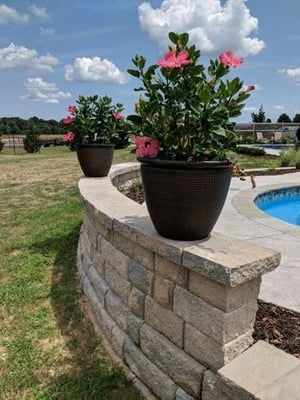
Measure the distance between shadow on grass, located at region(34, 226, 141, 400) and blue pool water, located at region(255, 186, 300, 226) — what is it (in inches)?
184

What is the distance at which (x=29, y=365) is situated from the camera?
2.48m

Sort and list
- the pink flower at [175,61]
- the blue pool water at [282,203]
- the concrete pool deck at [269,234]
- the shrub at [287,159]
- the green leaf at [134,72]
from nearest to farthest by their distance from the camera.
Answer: the pink flower at [175,61], the green leaf at [134,72], the concrete pool deck at [269,234], the blue pool water at [282,203], the shrub at [287,159]

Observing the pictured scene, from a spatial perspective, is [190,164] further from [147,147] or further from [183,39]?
[183,39]

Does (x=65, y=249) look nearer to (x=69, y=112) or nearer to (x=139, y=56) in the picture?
(x=69, y=112)

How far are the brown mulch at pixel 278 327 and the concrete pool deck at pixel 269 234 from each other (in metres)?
0.13

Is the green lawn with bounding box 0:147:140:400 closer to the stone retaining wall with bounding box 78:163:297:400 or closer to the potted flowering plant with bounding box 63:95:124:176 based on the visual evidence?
the stone retaining wall with bounding box 78:163:297:400

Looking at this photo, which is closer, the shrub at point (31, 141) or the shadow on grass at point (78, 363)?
the shadow on grass at point (78, 363)

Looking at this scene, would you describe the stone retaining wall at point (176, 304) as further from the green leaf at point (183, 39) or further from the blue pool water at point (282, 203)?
the blue pool water at point (282, 203)

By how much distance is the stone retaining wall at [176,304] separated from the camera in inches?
65.3

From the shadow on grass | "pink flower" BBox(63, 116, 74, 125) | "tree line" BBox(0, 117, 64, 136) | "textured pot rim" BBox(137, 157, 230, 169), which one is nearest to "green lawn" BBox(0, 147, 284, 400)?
the shadow on grass

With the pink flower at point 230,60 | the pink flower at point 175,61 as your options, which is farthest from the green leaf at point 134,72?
the pink flower at point 230,60

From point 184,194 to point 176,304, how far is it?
0.60 m

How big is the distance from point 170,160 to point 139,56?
0.63 m

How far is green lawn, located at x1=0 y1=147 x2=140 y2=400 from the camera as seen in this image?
7.43 ft
